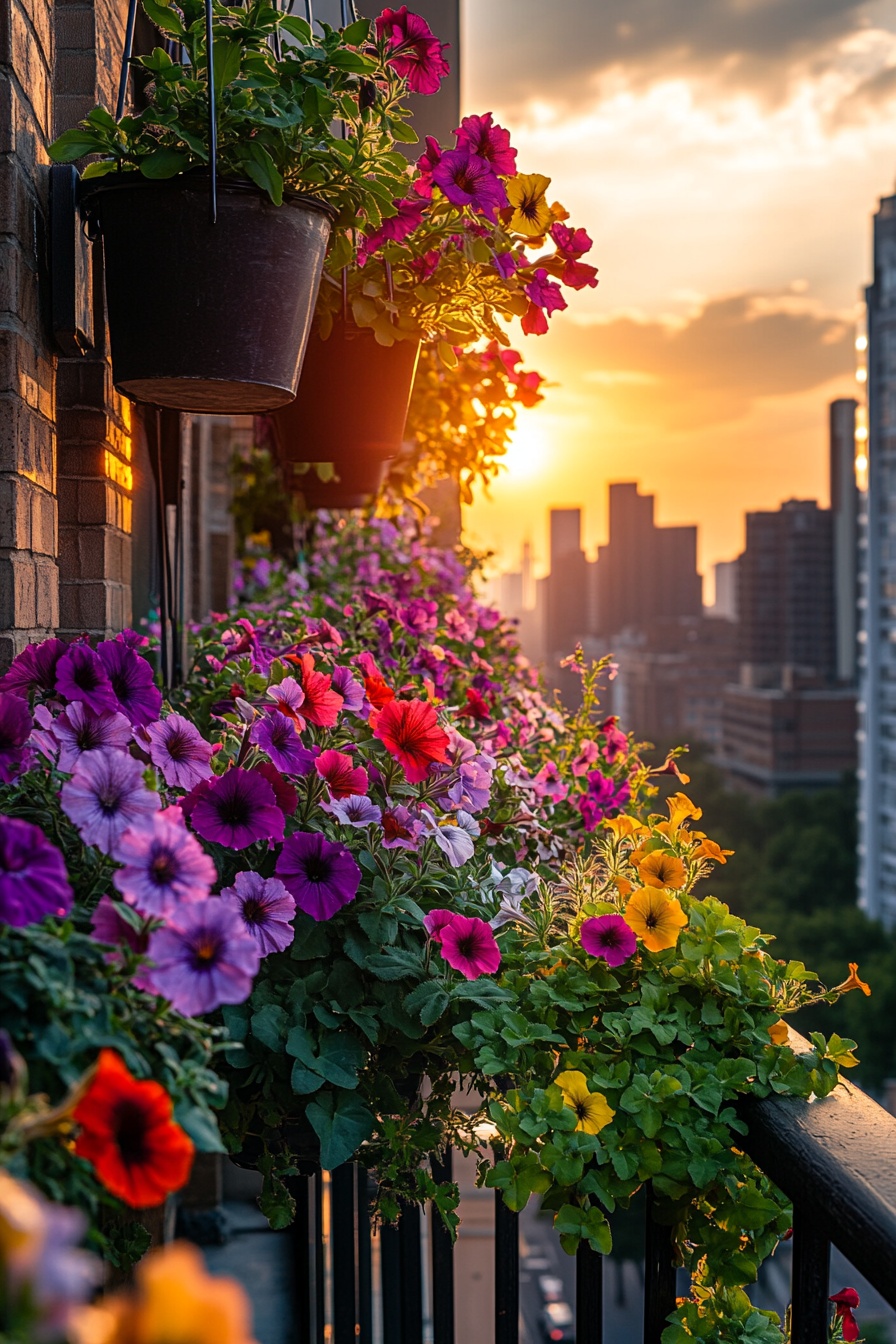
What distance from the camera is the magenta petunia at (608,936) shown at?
3.86 feet

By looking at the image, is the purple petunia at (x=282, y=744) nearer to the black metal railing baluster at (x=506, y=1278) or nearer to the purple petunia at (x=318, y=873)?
the purple petunia at (x=318, y=873)

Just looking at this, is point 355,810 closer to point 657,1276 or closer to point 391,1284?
point 657,1276

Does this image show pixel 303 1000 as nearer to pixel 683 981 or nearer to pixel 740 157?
pixel 683 981

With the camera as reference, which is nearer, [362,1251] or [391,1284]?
[362,1251]

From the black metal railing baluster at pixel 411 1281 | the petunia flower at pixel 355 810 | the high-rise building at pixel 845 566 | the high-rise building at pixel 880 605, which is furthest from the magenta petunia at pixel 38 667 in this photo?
the high-rise building at pixel 845 566

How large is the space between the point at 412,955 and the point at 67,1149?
55cm

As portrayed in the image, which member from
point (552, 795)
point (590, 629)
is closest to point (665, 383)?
point (590, 629)

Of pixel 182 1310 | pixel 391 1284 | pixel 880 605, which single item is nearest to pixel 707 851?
pixel 182 1310

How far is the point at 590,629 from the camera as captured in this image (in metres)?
51.3

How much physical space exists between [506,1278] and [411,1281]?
35 cm

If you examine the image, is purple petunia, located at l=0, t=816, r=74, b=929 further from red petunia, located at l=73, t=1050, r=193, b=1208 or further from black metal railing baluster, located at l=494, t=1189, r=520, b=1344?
black metal railing baluster, located at l=494, t=1189, r=520, b=1344

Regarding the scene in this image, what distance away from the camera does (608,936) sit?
1178 mm

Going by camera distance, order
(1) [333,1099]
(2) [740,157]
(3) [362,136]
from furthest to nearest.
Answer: (2) [740,157], (3) [362,136], (1) [333,1099]

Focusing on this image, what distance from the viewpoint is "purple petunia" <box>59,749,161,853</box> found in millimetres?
861
